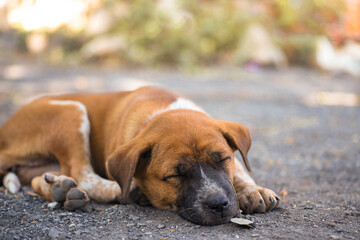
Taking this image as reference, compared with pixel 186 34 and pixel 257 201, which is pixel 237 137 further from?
pixel 186 34

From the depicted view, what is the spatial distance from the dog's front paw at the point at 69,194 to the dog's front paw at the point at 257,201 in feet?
4.74

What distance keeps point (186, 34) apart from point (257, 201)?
12.0m

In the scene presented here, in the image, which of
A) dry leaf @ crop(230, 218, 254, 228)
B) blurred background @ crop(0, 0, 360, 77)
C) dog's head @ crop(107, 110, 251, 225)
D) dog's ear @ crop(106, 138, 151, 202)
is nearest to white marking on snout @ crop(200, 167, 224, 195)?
dog's head @ crop(107, 110, 251, 225)

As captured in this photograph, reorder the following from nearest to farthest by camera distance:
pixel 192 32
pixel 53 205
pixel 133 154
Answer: pixel 133 154 → pixel 53 205 → pixel 192 32

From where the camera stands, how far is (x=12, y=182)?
4.56m

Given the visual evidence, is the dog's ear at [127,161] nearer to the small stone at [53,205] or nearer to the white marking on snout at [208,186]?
the white marking on snout at [208,186]

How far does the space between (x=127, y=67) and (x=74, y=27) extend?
369 centimetres

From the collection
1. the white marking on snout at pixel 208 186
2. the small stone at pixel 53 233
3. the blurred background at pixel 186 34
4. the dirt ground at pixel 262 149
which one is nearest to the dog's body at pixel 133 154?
the white marking on snout at pixel 208 186

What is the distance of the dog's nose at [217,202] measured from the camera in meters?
3.29

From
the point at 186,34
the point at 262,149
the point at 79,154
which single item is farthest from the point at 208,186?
the point at 186,34

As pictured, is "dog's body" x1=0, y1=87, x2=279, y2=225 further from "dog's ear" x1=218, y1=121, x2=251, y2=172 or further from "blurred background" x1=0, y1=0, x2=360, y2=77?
"blurred background" x1=0, y1=0, x2=360, y2=77

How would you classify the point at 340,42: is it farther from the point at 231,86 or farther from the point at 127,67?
the point at 127,67

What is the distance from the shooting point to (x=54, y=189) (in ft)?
12.7

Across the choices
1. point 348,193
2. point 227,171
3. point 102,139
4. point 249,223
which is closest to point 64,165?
point 102,139
